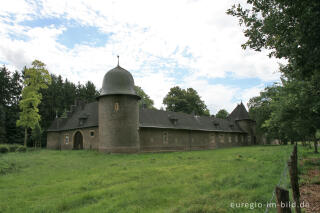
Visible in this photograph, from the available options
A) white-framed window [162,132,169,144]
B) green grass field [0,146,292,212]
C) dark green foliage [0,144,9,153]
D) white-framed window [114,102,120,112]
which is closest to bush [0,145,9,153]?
dark green foliage [0,144,9,153]

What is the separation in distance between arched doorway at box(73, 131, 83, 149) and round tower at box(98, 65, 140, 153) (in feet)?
27.9

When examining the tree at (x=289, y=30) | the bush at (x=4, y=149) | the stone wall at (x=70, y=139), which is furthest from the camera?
the stone wall at (x=70, y=139)

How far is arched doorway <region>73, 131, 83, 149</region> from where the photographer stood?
31.0 m

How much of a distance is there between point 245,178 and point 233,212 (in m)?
3.66

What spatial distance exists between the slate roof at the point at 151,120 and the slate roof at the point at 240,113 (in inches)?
325

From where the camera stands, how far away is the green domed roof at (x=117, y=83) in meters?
23.6

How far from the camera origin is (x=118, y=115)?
2322 centimetres

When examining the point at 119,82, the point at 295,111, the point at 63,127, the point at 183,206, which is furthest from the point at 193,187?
the point at 63,127

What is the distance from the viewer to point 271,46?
6797 mm

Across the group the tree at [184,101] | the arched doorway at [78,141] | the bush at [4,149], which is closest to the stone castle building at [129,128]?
the arched doorway at [78,141]

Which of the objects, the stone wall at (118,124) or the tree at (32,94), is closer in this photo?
the stone wall at (118,124)

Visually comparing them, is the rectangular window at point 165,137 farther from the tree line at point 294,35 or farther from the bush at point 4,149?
the tree line at point 294,35

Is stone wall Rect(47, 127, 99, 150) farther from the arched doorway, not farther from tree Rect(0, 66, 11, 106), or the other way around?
tree Rect(0, 66, 11, 106)

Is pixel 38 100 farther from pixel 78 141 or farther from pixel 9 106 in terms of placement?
pixel 9 106
